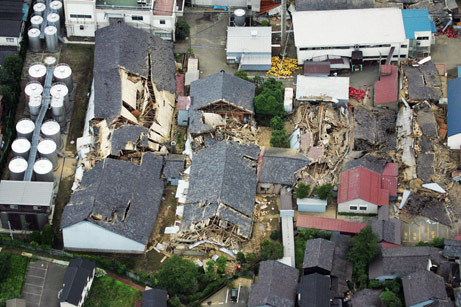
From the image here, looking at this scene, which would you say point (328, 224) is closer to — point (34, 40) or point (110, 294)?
point (110, 294)

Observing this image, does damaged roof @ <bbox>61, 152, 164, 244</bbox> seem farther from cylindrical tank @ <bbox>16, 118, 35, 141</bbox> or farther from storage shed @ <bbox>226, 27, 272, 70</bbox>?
storage shed @ <bbox>226, 27, 272, 70</bbox>

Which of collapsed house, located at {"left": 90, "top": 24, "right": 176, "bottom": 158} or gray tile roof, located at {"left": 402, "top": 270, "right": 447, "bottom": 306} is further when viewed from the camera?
collapsed house, located at {"left": 90, "top": 24, "right": 176, "bottom": 158}

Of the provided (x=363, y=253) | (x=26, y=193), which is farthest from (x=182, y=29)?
(x=363, y=253)

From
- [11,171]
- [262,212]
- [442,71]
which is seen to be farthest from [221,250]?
[442,71]

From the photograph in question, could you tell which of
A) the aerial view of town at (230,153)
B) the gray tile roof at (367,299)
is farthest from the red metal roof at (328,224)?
the gray tile roof at (367,299)

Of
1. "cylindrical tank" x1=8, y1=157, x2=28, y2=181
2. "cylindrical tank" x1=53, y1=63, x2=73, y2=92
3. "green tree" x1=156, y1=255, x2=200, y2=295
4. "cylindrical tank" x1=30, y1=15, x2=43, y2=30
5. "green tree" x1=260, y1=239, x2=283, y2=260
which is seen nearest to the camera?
"green tree" x1=156, y1=255, x2=200, y2=295

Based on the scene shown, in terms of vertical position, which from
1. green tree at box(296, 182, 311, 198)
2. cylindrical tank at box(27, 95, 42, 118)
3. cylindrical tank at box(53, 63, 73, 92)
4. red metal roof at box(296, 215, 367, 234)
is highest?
cylindrical tank at box(53, 63, 73, 92)

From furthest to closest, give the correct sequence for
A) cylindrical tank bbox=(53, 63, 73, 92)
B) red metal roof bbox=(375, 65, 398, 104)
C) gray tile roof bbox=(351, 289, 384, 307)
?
cylindrical tank bbox=(53, 63, 73, 92)
red metal roof bbox=(375, 65, 398, 104)
gray tile roof bbox=(351, 289, 384, 307)

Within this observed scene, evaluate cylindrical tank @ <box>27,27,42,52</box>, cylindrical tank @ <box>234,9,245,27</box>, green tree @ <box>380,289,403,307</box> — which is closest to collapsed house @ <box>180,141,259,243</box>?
→ green tree @ <box>380,289,403,307</box>
